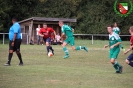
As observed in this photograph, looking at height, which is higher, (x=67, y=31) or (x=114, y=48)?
(x=67, y=31)

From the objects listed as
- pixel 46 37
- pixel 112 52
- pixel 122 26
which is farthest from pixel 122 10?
pixel 112 52

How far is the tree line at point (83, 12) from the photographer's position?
6638 centimetres

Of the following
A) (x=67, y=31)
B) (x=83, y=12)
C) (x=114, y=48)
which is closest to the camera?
(x=114, y=48)

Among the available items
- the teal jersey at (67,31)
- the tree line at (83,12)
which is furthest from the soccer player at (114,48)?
the tree line at (83,12)

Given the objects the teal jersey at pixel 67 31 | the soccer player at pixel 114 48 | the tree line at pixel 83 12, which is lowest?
the soccer player at pixel 114 48

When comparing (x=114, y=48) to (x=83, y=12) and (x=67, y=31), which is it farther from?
(x=83, y=12)

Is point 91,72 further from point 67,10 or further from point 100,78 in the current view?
point 67,10

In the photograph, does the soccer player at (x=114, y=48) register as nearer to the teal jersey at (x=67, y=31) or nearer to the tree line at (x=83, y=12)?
the teal jersey at (x=67, y=31)

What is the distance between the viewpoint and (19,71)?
16219 mm

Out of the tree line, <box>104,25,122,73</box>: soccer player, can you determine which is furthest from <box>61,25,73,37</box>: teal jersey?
the tree line

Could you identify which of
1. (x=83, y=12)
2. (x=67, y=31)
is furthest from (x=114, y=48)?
(x=83, y=12)

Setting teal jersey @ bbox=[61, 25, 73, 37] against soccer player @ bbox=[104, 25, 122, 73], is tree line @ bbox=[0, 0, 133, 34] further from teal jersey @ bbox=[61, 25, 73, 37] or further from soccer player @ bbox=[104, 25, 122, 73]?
soccer player @ bbox=[104, 25, 122, 73]

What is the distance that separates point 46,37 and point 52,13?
1597 inches

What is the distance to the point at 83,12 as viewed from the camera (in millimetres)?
68688
